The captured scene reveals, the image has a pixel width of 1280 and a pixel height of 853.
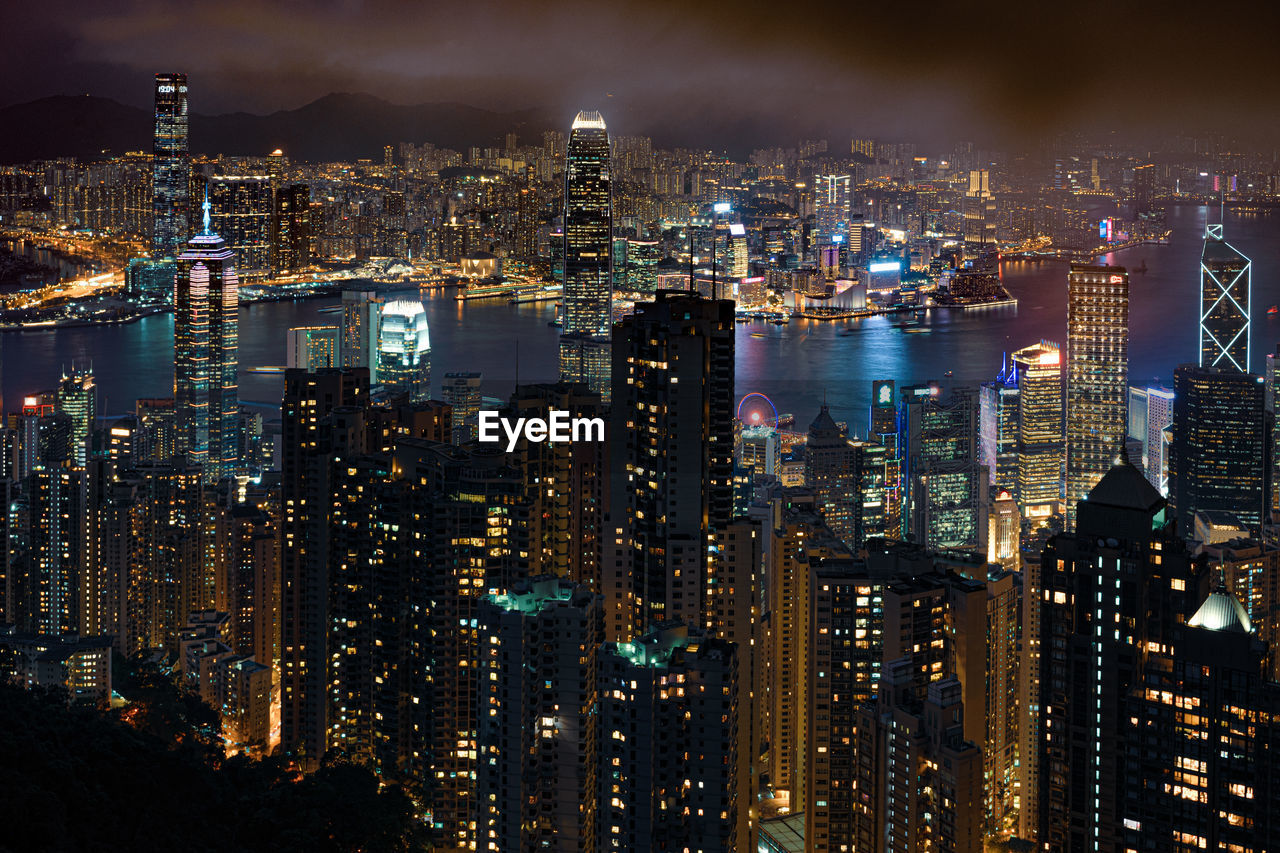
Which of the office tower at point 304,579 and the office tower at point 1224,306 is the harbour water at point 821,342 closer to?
the office tower at point 1224,306

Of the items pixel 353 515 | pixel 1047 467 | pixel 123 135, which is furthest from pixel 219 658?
pixel 123 135

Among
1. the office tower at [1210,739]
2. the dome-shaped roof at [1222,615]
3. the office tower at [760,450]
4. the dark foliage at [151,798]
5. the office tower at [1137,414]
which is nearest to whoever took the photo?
the office tower at [1210,739]

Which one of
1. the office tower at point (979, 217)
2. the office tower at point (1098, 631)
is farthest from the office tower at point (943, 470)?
the office tower at point (1098, 631)

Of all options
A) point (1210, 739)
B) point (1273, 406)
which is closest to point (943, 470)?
point (1273, 406)

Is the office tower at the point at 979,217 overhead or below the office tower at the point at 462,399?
overhead

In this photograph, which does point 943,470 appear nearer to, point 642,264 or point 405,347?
point 642,264

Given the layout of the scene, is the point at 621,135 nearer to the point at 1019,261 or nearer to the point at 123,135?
the point at 1019,261

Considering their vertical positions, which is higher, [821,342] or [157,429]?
[821,342]
